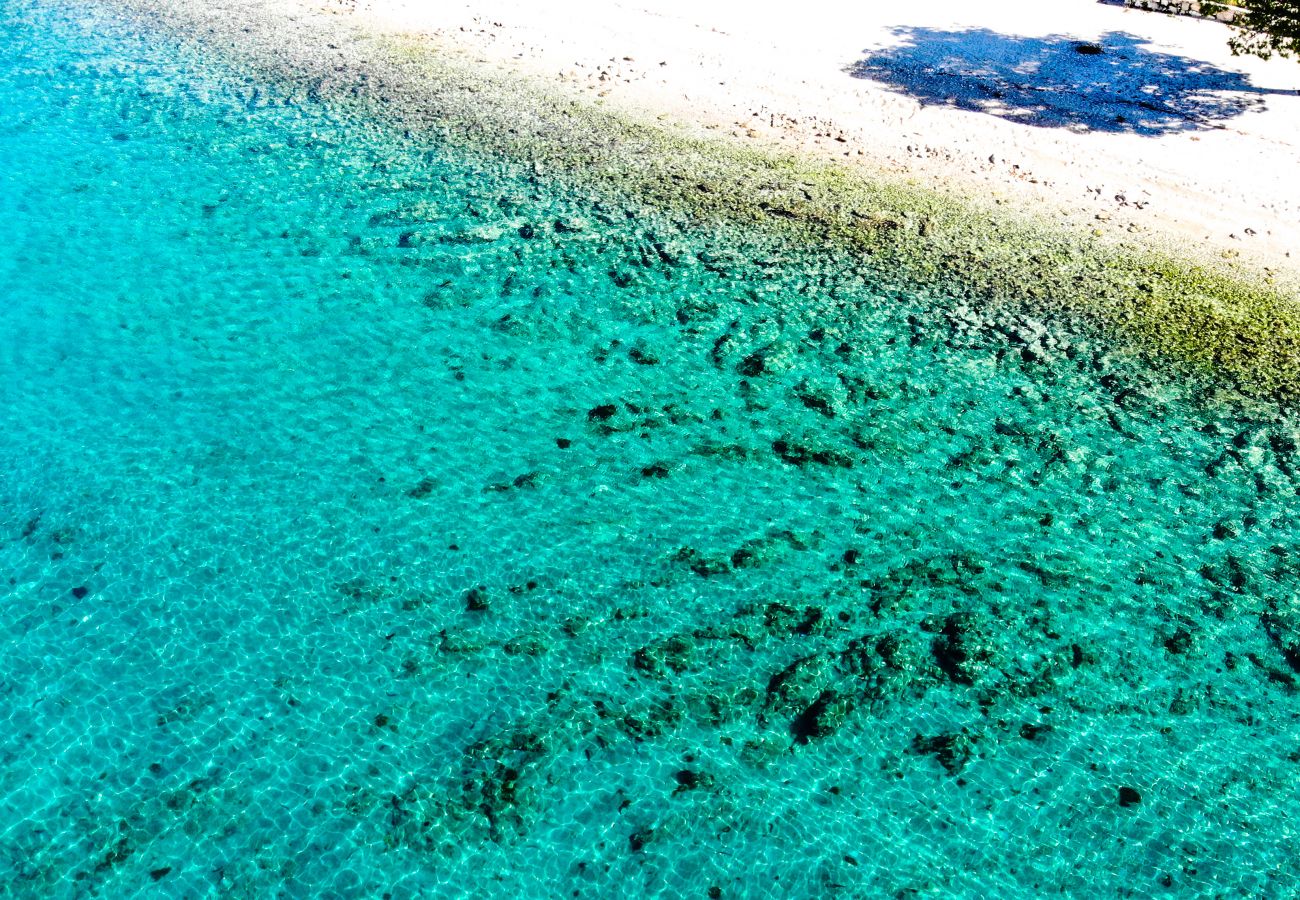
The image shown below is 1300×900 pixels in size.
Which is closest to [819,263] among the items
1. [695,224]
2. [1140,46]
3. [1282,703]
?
[695,224]

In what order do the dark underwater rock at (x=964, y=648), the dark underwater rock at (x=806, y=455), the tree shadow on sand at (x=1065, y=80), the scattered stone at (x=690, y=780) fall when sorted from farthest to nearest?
the tree shadow on sand at (x=1065, y=80) → the dark underwater rock at (x=806, y=455) → the dark underwater rock at (x=964, y=648) → the scattered stone at (x=690, y=780)

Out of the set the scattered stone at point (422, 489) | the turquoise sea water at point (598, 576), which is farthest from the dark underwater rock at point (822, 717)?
the scattered stone at point (422, 489)

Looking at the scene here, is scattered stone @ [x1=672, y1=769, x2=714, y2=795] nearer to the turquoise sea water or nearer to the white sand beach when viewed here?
the turquoise sea water

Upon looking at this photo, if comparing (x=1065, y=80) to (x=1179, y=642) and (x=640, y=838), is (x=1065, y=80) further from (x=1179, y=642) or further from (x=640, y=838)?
(x=640, y=838)

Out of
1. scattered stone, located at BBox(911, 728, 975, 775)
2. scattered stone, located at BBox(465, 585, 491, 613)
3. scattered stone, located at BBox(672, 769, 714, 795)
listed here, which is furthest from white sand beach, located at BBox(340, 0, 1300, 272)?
scattered stone, located at BBox(672, 769, 714, 795)

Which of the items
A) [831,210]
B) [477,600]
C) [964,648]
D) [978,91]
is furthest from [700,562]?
[978,91]

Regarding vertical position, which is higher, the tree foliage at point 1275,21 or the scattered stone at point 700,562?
the tree foliage at point 1275,21

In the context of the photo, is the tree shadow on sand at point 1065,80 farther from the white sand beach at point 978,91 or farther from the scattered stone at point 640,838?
the scattered stone at point 640,838

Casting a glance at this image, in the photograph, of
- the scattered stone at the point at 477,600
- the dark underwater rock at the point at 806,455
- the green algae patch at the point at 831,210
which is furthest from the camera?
the green algae patch at the point at 831,210
